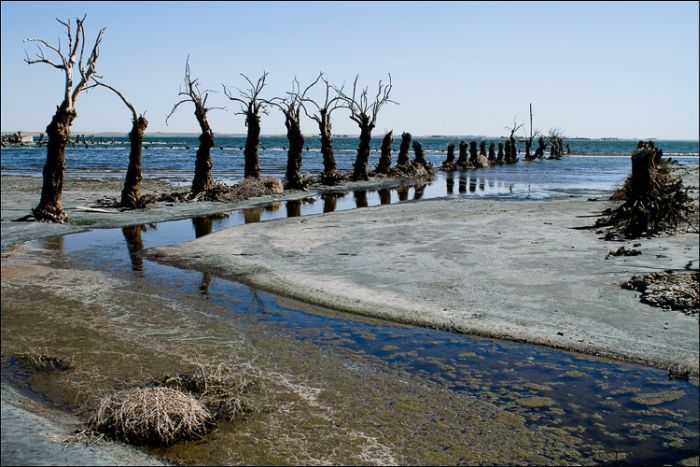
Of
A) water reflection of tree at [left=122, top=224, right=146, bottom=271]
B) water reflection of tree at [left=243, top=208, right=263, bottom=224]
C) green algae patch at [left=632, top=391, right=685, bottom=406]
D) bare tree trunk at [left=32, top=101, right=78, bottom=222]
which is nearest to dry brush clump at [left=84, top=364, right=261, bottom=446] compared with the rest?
green algae patch at [left=632, top=391, right=685, bottom=406]

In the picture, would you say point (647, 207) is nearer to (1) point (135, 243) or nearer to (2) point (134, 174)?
(1) point (135, 243)

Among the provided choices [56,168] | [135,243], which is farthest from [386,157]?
[135,243]

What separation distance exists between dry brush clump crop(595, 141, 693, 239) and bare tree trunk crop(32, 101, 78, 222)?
48.0 ft

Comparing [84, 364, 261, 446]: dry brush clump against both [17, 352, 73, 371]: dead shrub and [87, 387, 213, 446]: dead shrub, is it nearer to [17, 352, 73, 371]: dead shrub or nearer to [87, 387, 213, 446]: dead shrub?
[87, 387, 213, 446]: dead shrub

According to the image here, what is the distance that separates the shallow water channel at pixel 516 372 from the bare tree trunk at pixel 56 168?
5.44 meters

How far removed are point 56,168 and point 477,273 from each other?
1223 centimetres

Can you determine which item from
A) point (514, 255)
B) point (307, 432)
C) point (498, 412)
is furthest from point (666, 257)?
point (307, 432)

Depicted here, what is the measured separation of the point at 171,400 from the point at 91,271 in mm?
7198

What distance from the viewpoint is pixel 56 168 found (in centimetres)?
1733

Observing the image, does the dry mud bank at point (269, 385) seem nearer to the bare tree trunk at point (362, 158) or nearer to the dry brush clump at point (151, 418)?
the dry brush clump at point (151, 418)

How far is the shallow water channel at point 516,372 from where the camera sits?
237 inches

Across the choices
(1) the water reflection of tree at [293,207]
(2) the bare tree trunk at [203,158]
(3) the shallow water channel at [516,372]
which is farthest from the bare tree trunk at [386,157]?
(3) the shallow water channel at [516,372]

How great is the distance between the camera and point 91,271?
38.5ft

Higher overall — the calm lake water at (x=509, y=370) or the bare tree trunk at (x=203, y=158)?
the bare tree trunk at (x=203, y=158)
